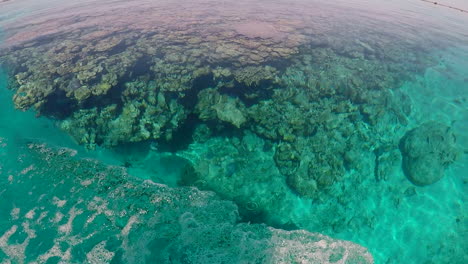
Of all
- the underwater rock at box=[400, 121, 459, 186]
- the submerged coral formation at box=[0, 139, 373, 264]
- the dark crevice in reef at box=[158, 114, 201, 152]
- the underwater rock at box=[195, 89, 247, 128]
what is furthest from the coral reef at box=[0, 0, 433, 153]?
the submerged coral formation at box=[0, 139, 373, 264]

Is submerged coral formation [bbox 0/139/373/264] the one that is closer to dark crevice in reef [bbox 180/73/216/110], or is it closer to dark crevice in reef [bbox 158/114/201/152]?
dark crevice in reef [bbox 158/114/201/152]

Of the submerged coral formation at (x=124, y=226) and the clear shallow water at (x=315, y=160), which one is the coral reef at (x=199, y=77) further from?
the submerged coral formation at (x=124, y=226)

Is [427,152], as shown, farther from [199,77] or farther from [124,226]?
[124,226]

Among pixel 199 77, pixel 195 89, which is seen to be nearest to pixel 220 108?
pixel 195 89

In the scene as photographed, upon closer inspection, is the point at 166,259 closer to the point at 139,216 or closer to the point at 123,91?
the point at 139,216

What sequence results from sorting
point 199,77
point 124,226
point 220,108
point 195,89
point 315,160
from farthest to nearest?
point 199,77 < point 195,89 < point 220,108 < point 315,160 < point 124,226

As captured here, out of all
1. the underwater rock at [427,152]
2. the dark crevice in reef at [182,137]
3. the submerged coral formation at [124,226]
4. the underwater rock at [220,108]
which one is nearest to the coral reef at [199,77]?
the underwater rock at [220,108]
